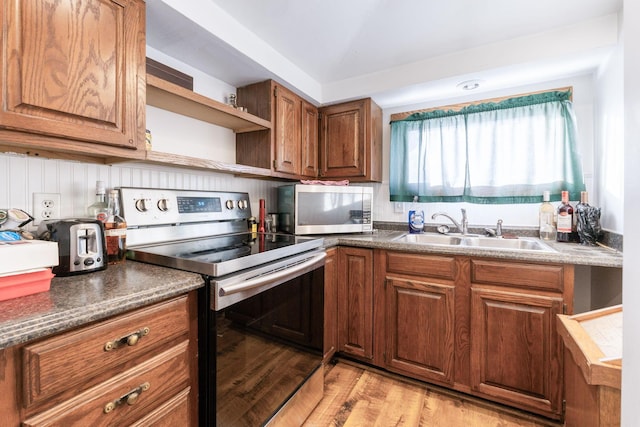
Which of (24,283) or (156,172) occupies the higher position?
(156,172)

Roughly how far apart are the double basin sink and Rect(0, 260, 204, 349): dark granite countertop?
1.44 m

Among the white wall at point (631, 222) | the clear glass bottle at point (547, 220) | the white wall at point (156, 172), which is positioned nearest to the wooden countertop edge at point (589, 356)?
the white wall at point (631, 222)

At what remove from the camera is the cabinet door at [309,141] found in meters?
2.31

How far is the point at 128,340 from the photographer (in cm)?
80

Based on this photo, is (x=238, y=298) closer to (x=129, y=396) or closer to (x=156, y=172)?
(x=129, y=396)

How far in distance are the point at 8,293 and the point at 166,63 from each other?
1.42m

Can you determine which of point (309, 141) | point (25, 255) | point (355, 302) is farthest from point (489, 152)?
point (25, 255)

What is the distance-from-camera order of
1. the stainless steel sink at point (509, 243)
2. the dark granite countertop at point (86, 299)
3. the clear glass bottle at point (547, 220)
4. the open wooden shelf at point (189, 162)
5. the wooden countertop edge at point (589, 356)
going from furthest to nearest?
the clear glass bottle at point (547, 220), the stainless steel sink at point (509, 243), the open wooden shelf at point (189, 162), the wooden countertop edge at point (589, 356), the dark granite countertop at point (86, 299)

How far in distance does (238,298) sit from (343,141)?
1.69m

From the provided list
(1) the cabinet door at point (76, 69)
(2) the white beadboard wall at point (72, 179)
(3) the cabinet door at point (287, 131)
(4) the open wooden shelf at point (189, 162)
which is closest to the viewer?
(1) the cabinet door at point (76, 69)

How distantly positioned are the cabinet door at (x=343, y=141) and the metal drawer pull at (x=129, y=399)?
6.30 ft

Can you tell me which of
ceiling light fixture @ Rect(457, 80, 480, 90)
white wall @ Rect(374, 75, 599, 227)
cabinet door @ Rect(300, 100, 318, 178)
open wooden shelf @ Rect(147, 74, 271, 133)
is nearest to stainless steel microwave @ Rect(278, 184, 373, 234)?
cabinet door @ Rect(300, 100, 318, 178)

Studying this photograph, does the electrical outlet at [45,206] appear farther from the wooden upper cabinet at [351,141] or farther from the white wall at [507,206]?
the white wall at [507,206]

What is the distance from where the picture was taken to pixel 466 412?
5.13 feet
